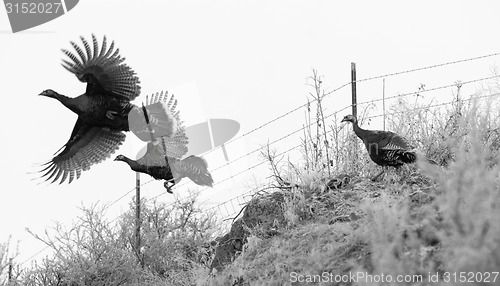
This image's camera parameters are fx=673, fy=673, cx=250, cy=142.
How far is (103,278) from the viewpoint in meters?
12.6

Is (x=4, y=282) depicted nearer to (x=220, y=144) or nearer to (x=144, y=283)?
(x=144, y=283)

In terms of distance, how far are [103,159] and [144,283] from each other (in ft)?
8.21

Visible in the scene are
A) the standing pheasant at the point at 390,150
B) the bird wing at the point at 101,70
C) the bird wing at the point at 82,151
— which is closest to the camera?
the standing pheasant at the point at 390,150

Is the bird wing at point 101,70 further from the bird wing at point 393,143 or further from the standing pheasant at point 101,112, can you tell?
the bird wing at point 393,143

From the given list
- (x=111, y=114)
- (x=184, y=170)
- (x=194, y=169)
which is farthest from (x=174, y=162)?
(x=111, y=114)

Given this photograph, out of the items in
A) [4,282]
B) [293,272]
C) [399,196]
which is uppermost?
[399,196]

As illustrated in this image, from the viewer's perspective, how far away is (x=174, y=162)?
11.2 m

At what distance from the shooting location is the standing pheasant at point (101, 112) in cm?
1052

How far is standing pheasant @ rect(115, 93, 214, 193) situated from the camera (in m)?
11.2

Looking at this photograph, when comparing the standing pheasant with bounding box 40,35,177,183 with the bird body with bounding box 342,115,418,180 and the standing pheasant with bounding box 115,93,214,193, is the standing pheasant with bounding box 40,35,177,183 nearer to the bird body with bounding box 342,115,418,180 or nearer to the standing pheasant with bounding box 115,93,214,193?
the standing pheasant with bounding box 115,93,214,193

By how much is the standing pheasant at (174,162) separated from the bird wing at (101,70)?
0.88 metres

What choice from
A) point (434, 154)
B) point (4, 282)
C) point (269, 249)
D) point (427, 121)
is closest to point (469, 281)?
point (269, 249)

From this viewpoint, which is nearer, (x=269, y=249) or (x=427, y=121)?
(x=269, y=249)

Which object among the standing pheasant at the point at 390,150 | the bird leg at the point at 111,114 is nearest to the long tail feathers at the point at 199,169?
the bird leg at the point at 111,114
